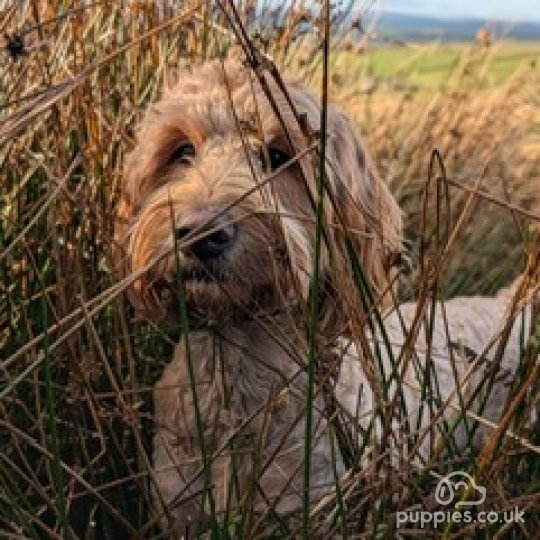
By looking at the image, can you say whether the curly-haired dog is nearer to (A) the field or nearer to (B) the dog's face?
(B) the dog's face

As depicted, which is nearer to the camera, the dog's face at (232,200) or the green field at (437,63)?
the dog's face at (232,200)

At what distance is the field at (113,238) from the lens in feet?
7.95

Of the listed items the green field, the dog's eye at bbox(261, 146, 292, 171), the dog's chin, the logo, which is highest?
the dog's eye at bbox(261, 146, 292, 171)

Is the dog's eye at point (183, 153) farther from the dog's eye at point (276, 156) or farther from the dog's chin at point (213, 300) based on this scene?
the dog's chin at point (213, 300)

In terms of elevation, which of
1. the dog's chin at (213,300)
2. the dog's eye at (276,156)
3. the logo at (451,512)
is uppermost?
the dog's eye at (276,156)

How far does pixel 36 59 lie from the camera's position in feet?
12.7

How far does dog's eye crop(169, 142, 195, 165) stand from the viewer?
3.64 m

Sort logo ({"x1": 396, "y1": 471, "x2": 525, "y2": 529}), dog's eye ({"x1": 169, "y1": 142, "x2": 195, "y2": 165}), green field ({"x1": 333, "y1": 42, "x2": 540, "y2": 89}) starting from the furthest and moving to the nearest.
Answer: green field ({"x1": 333, "y1": 42, "x2": 540, "y2": 89}), dog's eye ({"x1": 169, "y1": 142, "x2": 195, "y2": 165}), logo ({"x1": 396, "y1": 471, "x2": 525, "y2": 529})

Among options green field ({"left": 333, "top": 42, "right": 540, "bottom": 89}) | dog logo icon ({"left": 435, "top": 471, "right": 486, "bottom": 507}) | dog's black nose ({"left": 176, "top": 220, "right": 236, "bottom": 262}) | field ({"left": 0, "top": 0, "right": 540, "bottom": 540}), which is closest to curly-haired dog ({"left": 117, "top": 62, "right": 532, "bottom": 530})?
dog's black nose ({"left": 176, "top": 220, "right": 236, "bottom": 262})

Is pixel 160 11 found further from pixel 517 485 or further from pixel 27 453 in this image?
pixel 517 485

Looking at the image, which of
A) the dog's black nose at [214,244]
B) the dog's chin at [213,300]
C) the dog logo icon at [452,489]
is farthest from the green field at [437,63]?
the dog logo icon at [452,489]

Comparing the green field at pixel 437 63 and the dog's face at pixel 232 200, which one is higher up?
the dog's face at pixel 232 200

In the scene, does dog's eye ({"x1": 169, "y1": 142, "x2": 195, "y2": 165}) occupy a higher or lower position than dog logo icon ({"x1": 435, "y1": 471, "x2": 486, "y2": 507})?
higher

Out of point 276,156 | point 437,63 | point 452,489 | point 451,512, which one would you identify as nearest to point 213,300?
point 276,156
